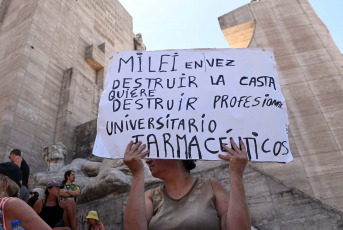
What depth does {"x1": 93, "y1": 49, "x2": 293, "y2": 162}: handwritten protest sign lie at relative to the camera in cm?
243

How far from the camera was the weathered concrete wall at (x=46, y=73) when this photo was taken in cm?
1086

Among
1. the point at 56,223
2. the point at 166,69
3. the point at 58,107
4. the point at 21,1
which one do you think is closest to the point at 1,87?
the point at 58,107

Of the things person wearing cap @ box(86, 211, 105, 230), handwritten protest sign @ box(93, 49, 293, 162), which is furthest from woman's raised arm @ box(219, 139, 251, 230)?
person wearing cap @ box(86, 211, 105, 230)

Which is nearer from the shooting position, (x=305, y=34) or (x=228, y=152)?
(x=228, y=152)

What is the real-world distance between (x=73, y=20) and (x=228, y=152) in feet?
51.7

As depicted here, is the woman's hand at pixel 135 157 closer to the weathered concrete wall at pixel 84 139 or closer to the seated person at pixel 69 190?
the seated person at pixel 69 190

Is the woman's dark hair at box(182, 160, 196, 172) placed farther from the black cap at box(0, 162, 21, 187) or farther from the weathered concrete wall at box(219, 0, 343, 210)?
the weathered concrete wall at box(219, 0, 343, 210)

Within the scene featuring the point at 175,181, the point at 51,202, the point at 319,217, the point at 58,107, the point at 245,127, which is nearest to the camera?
the point at 175,181

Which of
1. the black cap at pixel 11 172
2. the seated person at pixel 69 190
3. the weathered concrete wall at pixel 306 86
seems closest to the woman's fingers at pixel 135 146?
the black cap at pixel 11 172

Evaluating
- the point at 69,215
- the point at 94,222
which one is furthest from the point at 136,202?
the point at 94,222

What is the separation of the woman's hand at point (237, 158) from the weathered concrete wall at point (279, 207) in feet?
8.00

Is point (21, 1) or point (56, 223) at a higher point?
point (21, 1)

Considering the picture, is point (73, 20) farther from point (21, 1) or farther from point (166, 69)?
point (166, 69)

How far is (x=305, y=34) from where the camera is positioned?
30.2 ft
